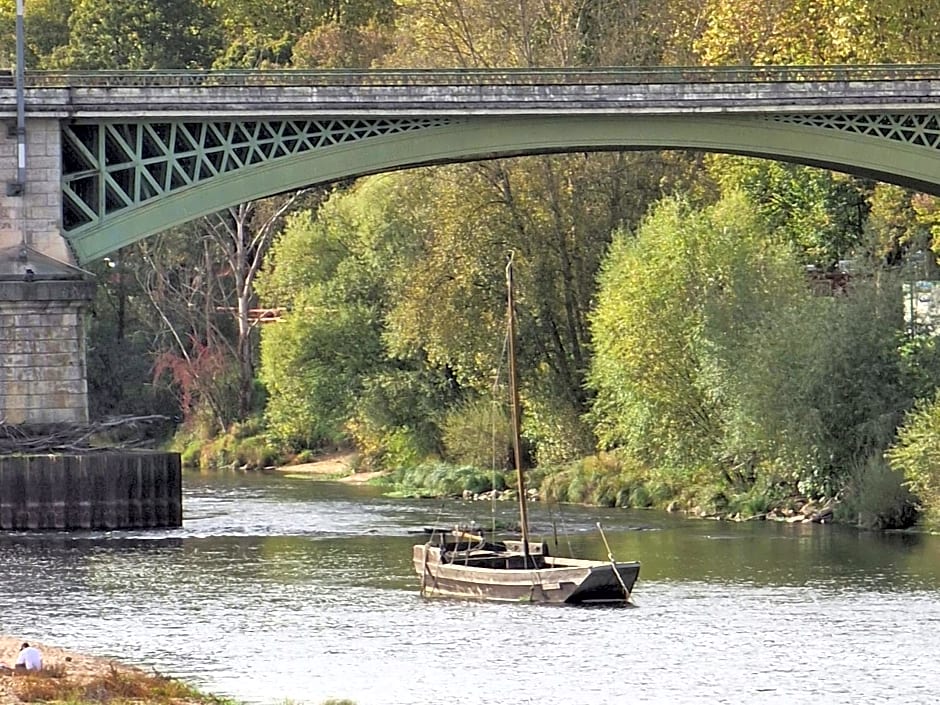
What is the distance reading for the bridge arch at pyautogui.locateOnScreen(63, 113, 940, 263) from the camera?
5859 centimetres

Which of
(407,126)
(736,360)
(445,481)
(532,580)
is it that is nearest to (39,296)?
(407,126)

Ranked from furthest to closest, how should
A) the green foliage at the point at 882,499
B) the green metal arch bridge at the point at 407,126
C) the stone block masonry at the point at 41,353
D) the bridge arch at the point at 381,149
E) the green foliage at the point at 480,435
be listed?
the green foliage at the point at 480,435
the bridge arch at the point at 381,149
the green metal arch bridge at the point at 407,126
the green foliage at the point at 882,499
the stone block masonry at the point at 41,353

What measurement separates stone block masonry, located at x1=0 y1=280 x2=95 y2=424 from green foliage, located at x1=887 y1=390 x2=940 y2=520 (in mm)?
19154


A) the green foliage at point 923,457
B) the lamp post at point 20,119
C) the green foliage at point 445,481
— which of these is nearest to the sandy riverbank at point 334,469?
the green foliage at point 445,481

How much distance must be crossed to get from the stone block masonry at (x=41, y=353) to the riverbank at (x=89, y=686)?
22355 millimetres

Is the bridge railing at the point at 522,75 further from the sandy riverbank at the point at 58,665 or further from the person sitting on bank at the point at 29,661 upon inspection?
the person sitting on bank at the point at 29,661

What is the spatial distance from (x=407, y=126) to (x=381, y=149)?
2.87ft

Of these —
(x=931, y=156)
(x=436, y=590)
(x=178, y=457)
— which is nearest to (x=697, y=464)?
(x=931, y=156)

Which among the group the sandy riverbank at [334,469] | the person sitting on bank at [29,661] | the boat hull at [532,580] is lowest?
the person sitting on bank at [29,661]

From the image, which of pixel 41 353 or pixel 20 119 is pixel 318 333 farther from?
pixel 20 119

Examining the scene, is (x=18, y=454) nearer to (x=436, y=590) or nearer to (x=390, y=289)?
(x=436, y=590)

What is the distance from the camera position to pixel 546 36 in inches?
2891

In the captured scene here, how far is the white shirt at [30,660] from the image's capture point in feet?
109

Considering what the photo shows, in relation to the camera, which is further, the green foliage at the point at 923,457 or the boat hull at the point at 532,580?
the green foliage at the point at 923,457
